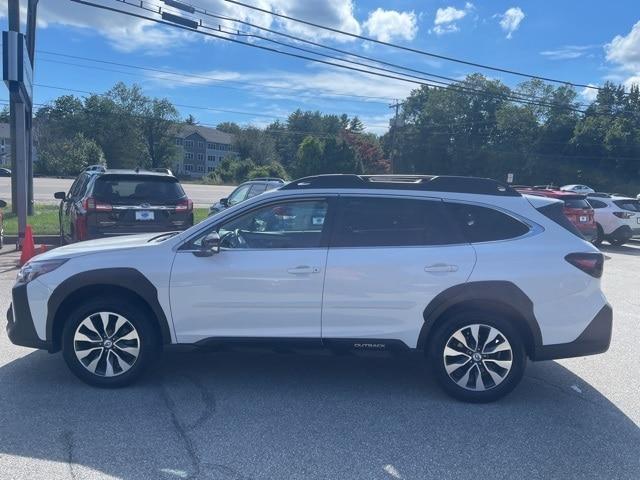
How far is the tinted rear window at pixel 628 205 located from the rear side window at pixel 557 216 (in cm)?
1468

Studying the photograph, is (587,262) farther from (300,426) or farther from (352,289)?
(300,426)

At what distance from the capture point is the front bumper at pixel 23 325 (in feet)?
15.4

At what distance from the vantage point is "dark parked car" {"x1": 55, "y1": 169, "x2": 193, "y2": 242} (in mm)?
8773

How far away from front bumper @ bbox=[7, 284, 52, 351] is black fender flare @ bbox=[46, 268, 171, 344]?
0.19m

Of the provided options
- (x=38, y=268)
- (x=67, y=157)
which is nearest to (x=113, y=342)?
(x=38, y=268)

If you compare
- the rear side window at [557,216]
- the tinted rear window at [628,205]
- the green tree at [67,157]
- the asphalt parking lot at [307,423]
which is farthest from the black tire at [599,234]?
the green tree at [67,157]

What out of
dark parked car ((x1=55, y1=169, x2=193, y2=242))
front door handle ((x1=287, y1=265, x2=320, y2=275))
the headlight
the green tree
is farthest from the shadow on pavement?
the green tree

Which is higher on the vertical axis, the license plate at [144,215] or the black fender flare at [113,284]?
the license plate at [144,215]

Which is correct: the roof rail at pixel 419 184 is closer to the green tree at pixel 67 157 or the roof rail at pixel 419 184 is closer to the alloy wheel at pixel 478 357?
the alloy wheel at pixel 478 357

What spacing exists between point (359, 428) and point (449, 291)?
125cm

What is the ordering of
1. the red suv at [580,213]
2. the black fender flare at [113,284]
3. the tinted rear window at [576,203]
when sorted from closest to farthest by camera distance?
1. the black fender flare at [113,284]
2. the red suv at [580,213]
3. the tinted rear window at [576,203]

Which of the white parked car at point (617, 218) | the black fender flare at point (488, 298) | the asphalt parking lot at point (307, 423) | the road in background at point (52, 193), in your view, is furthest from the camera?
the road in background at point (52, 193)

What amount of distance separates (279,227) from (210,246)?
0.61 metres

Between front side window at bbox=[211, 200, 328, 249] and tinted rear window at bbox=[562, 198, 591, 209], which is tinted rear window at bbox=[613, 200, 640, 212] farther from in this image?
front side window at bbox=[211, 200, 328, 249]
